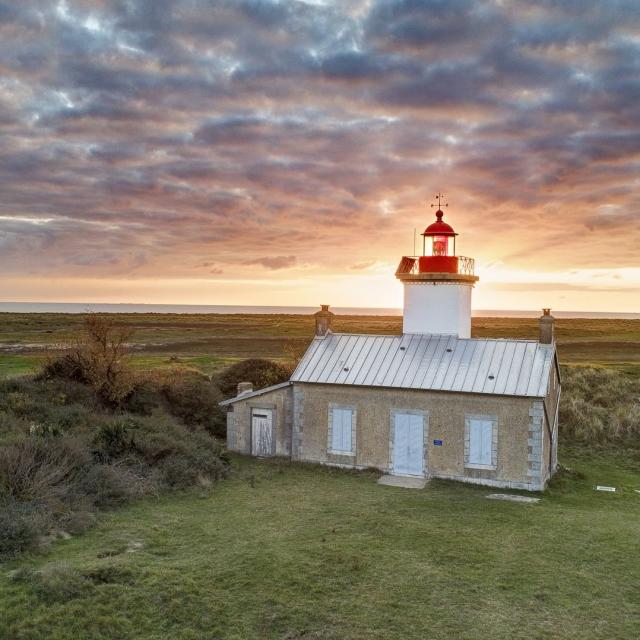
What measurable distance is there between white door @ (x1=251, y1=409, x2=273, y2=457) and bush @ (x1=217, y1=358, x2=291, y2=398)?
23.1 feet

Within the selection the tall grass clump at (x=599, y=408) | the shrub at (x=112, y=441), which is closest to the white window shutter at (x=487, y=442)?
the tall grass clump at (x=599, y=408)

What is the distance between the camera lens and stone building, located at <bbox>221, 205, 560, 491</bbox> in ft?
55.5

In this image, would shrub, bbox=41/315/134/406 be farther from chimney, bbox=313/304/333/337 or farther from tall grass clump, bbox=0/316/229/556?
chimney, bbox=313/304/333/337

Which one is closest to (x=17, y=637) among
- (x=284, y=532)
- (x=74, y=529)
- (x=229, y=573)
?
(x=229, y=573)

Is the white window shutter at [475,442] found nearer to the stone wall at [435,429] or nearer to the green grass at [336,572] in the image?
the stone wall at [435,429]

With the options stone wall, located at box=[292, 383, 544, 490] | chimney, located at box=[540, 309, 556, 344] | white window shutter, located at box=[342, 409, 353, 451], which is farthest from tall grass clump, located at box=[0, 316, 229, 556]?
chimney, located at box=[540, 309, 556, 344]

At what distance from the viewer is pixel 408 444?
1795 centimetres

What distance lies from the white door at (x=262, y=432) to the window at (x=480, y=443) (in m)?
6.66

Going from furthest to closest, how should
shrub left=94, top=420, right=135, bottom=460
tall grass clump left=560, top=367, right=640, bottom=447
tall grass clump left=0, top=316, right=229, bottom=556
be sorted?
tall grass clump left=560, top=367, right=640, bottom=447, shrub left=94, top=420, right=135, bottom=460, tall grass clump left=0, top=316, right=229, bottom=556

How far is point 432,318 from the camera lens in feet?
66.7

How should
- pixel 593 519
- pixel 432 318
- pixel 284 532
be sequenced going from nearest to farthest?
pixel 284 532, pixel 593 519, pixel 432 318

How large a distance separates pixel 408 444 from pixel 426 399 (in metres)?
1.47

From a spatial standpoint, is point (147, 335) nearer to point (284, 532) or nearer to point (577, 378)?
point (577, 378)

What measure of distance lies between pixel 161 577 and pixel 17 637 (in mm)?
2268
